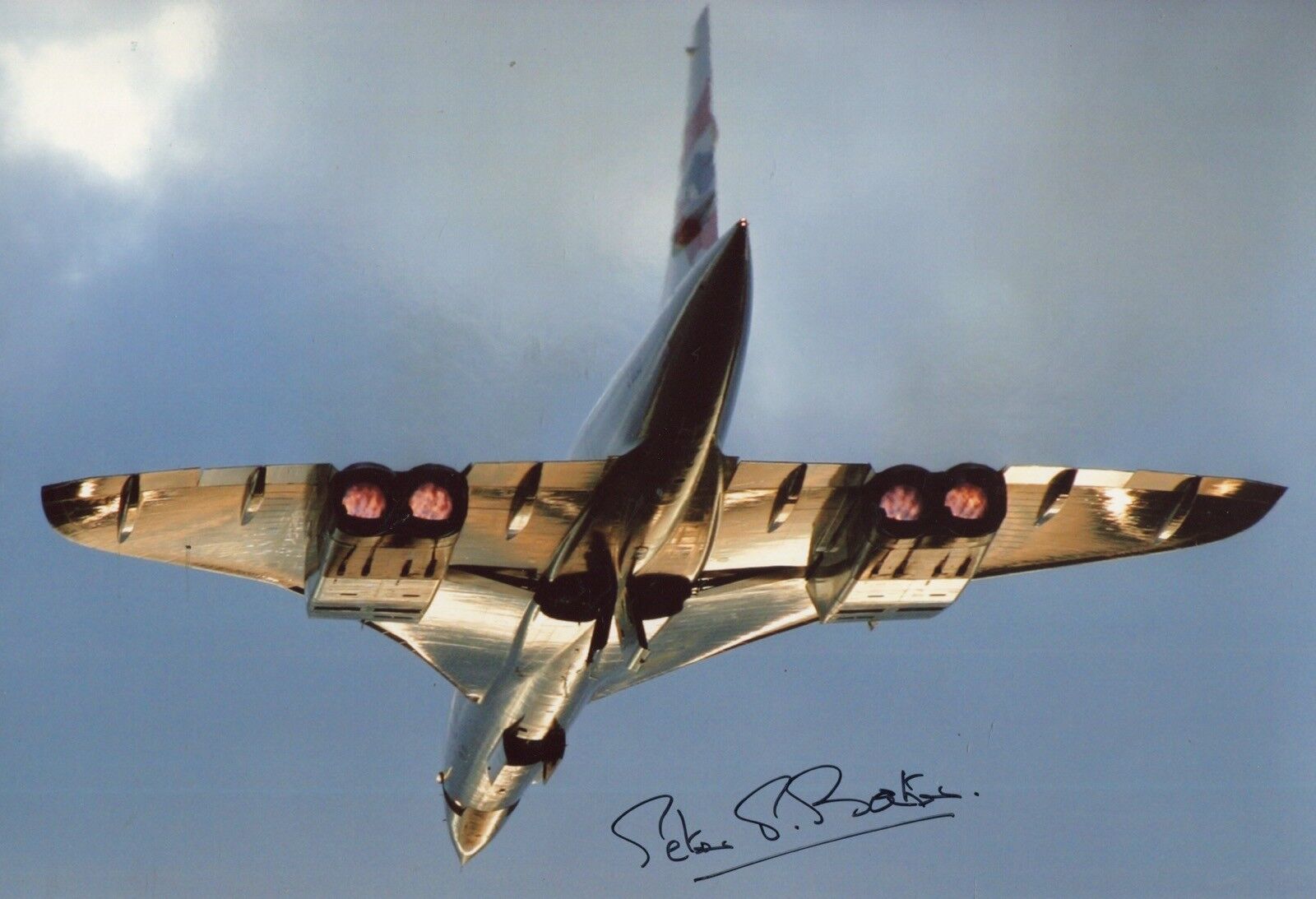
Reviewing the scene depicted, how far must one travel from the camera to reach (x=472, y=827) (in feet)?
72.3

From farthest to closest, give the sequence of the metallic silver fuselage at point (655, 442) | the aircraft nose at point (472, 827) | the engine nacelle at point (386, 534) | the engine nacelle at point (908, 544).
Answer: the aircraft nose at point (472, 827), the engine nacelle at point (908, 544), the engine nacelle at point (386, 534), the metallic silver fuselage at point (655, 442)

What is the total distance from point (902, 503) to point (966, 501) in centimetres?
68

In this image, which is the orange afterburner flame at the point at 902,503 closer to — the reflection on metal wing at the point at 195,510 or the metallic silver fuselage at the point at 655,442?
the metallic silver fuselage at the point at 655,442

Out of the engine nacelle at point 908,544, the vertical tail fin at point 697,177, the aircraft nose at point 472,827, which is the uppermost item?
the vertical tail fin at point 697,177

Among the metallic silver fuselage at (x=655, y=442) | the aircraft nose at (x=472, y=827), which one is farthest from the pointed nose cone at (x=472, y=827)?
the metallic silver fuselage at (x=655, y=442)

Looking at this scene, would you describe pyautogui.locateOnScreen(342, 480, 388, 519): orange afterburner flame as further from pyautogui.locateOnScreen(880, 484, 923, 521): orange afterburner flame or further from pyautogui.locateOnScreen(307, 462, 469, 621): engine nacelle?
pyautogui.locateOnScreen(880, 484, 923, 521): orange afterburner flame

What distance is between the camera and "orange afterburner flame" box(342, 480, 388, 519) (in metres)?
12.8

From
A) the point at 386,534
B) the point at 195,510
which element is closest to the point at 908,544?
the point at 386,534

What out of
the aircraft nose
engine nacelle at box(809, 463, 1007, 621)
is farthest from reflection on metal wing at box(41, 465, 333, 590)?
the aircraft nose

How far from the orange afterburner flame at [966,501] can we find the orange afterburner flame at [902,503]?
1.09 ft

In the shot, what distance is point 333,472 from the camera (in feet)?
42.3

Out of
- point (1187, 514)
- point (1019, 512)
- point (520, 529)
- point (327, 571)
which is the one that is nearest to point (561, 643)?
point (520, 529)

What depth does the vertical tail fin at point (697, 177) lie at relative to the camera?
1750 centimetres

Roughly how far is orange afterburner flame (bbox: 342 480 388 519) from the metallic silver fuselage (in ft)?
7.98
